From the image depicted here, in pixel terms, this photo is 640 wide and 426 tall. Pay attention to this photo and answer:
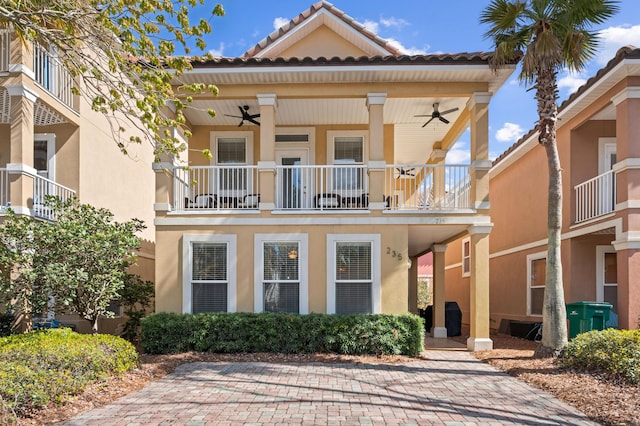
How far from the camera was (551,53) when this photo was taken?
979 cm

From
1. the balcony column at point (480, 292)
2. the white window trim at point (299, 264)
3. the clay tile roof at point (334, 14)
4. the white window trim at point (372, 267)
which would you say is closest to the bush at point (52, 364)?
the white window trim at point (299, 264)

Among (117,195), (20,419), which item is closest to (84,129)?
(117,195)

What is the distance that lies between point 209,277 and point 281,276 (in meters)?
1.67

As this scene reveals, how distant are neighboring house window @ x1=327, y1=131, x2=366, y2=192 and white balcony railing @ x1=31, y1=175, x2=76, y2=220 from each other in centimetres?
703

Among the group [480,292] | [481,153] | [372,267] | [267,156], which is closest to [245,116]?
[267,156]

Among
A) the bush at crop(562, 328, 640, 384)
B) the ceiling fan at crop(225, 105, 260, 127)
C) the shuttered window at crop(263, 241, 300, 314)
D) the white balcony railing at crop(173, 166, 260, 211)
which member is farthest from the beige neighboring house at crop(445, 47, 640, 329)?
the ceiling fan at crop(225, 105, 260, 127)

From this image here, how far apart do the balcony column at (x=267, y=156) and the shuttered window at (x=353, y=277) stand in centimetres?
193

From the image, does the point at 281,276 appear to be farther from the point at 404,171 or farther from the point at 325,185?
the point at 404,171

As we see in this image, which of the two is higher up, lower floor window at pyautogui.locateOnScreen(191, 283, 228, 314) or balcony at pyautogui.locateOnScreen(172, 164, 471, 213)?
balcony at pyautogui.locateOnScreen(172, 164, 471, 213)

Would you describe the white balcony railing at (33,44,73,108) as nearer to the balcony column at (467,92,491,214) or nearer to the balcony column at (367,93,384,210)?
the balcony column at (367,93,384,210)

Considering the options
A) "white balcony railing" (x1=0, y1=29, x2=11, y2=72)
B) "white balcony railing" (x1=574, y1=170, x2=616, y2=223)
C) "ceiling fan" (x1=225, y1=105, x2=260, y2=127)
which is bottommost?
"white balcony railing" (x1=574, y1=170, x2=616, y2=223)

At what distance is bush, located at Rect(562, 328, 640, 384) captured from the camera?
8.00 m

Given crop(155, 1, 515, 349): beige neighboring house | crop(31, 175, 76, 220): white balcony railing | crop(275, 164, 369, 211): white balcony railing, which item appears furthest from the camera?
crop(275, 164, 369, 211): white balcony railing

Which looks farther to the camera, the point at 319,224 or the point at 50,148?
the point at 50,148
